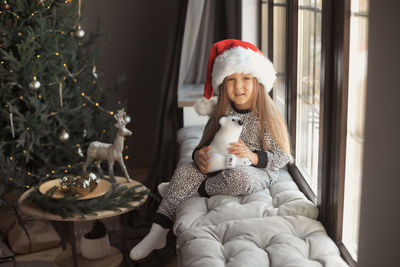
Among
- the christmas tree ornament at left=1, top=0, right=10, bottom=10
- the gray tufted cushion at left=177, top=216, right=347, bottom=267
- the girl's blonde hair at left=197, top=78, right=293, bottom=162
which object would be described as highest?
the christmas tree ornament at left=1, top=0, right=10, bottom=10

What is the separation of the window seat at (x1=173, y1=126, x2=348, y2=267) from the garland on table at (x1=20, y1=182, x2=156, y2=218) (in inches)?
13.9

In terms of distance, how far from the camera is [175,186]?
2139mm

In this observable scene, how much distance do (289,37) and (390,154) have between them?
148cm

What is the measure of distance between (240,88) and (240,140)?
23cm

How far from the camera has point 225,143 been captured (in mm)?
2076

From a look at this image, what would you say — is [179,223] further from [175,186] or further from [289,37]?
[289,37]

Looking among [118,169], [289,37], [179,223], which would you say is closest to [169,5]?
[118,169]

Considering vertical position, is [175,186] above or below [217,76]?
below

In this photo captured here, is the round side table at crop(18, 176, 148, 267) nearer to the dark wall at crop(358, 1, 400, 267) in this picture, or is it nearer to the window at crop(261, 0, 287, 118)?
the window at crop(261, 0, 287, 118)

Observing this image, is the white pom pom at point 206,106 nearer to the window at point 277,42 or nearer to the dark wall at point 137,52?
the window at point 277,42

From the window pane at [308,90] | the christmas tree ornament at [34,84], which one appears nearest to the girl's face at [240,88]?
the window pane at [308,90]

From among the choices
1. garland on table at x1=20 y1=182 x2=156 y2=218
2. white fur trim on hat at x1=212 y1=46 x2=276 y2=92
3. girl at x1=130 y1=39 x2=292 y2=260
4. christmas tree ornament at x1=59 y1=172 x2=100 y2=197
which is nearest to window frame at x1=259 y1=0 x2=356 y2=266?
girl at x1=130 y1=39 x2=292 y2=260

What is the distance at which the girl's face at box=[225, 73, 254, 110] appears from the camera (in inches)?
85.1

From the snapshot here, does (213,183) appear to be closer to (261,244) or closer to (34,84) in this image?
(261,244)
